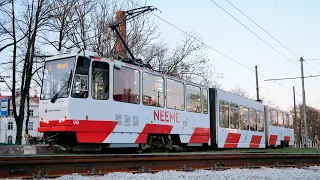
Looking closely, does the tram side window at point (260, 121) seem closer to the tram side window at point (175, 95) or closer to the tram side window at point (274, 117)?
the tram side window at point (274, 117)

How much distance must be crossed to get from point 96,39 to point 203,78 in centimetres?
1126

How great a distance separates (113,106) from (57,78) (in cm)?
216

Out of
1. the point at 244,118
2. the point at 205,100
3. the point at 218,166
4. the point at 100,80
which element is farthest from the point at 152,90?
the point at 244,118

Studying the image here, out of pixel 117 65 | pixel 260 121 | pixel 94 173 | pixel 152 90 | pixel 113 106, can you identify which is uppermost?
pixel 117 65

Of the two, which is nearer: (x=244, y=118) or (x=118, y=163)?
(x=118, y=163)

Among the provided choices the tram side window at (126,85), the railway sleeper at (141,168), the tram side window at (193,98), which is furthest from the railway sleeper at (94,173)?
the tram side window at (193,98)

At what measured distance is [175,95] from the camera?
1585 centimetres

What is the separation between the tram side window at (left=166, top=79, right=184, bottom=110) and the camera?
1544 cm

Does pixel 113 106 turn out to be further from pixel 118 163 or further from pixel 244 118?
pixel 244 118

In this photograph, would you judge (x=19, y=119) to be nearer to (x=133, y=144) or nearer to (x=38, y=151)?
(x=38, y=151)

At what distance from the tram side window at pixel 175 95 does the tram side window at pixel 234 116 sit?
504cm

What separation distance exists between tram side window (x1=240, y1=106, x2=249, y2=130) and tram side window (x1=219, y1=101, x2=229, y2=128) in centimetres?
190

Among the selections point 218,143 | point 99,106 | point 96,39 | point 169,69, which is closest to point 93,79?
point 99,106

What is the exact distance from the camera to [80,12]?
28.1m
